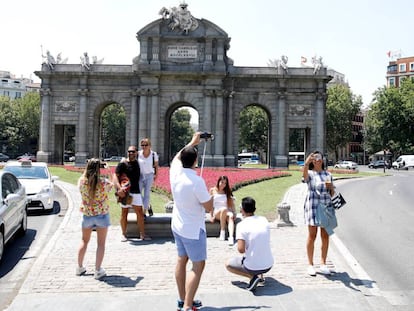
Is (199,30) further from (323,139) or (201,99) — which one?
(323,139)

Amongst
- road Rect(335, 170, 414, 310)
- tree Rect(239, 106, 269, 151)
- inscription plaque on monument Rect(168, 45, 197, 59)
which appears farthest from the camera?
tree Rect(239, 106, 269, 151)

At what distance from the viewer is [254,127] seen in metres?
74.3

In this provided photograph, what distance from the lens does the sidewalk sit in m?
6.30

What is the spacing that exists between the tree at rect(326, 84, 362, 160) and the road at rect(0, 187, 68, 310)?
66.8 metres

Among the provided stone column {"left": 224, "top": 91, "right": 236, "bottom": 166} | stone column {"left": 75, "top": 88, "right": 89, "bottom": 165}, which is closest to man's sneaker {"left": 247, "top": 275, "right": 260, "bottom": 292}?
stone column {"left": 224, "top": 91, "right": 236, "bottom": 166}

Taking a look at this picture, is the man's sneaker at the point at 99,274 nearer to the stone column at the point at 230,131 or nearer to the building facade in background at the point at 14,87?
the stone column at the point at 230,131

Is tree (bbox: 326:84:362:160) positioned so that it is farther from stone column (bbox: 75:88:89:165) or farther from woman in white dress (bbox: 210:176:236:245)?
woman in white dress (bbox: 210:176:236:245)

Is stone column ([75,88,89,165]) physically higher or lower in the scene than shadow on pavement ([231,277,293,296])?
higher

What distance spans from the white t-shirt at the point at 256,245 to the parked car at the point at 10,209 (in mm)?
4899

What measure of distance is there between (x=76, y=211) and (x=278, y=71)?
94.1ft

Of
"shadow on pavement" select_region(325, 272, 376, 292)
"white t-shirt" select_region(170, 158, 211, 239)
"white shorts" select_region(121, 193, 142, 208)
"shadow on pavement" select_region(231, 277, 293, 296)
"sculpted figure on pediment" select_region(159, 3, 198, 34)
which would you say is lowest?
"shadow on pavement" select_region(231, 277, 293, 296)

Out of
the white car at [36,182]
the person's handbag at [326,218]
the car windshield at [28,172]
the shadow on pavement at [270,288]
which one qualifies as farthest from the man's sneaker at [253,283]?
the car windshield at [28,172]

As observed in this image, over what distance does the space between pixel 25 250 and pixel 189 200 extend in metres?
5.87

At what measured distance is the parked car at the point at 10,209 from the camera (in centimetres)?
848
